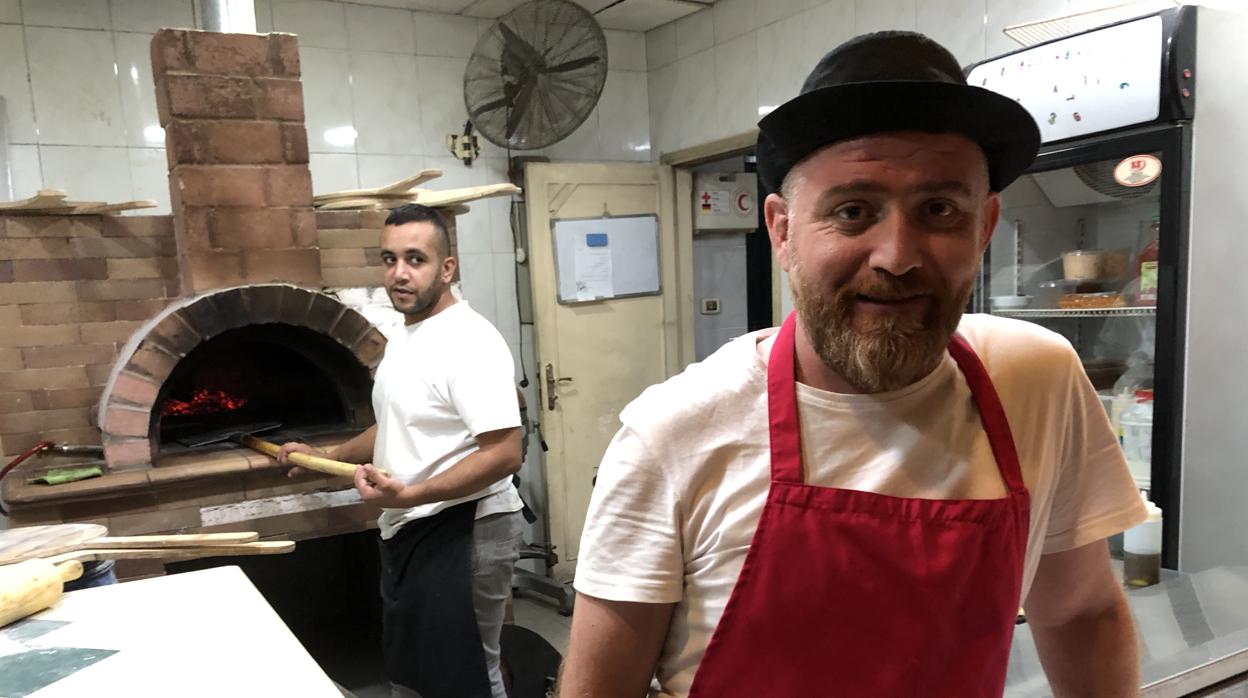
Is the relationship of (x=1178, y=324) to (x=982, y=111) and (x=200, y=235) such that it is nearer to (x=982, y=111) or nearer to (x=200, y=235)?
(x=982, y=111)

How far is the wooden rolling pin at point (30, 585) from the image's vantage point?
1097 millimetres

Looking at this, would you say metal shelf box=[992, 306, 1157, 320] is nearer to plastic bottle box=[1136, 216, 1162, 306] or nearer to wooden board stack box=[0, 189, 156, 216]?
plastic bottle box=[1136, 216, 1162, 306]

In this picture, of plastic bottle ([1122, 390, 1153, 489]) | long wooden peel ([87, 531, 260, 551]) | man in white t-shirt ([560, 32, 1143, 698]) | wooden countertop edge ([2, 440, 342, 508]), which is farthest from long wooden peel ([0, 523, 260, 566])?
plastic bottle ([1122, 390, 1153, 489])

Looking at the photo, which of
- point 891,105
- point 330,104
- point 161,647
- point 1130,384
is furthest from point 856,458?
point 330,104

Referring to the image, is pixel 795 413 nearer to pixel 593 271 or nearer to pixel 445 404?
pixel 445 404

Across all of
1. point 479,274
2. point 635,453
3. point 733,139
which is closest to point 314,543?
point 479,274

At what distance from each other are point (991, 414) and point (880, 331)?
20 cm

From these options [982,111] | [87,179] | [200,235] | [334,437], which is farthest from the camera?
[87,179]

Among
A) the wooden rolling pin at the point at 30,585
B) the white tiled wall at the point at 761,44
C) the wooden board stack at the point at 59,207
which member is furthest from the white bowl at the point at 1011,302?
the wooden board stack at the point at 59,207

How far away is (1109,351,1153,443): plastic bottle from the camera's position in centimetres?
225

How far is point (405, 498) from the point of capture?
1.92 metres

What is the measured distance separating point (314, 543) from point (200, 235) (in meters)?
1.45

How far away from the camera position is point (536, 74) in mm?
3264

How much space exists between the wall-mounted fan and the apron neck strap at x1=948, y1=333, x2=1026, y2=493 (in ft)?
8.51
